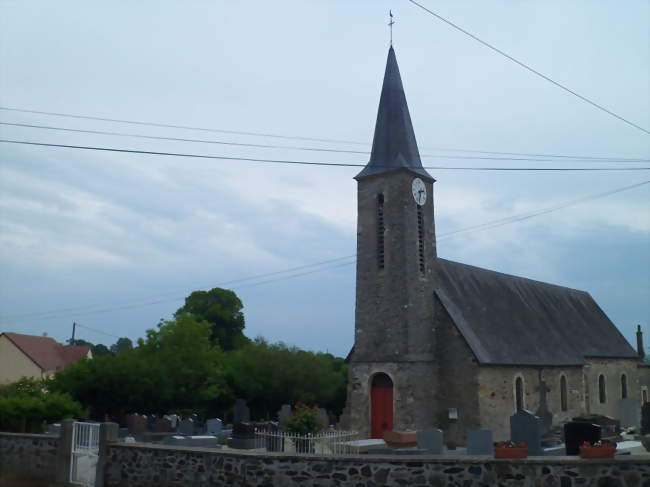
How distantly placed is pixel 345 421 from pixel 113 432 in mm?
11874

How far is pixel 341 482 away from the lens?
383 inches

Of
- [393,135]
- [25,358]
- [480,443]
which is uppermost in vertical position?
[393,135]

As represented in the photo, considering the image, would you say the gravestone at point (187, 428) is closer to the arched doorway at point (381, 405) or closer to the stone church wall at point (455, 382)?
the arched doorway at point (381, 405)

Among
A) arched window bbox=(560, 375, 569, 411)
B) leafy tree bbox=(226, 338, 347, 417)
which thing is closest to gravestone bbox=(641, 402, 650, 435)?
arched window bbox=(560, 375, 569, 411)

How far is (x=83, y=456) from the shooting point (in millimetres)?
12656

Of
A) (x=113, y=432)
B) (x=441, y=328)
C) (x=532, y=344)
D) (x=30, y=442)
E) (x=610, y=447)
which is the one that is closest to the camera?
(x=610, y=447)

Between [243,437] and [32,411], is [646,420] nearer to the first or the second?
[243,437]

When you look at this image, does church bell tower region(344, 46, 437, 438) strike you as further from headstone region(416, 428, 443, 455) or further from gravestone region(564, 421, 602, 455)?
gravestone region(564, 421, 602, 455)

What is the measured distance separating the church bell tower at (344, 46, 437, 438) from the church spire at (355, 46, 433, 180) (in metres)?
0.05

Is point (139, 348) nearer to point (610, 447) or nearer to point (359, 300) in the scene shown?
point (359, 300)

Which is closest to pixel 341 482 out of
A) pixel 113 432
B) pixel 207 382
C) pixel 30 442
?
pixel 113 432

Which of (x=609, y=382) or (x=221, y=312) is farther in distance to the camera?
(x=221, y=312)

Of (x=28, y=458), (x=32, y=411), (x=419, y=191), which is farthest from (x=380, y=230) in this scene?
(x=28, y=458)

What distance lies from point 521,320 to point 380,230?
939cm
